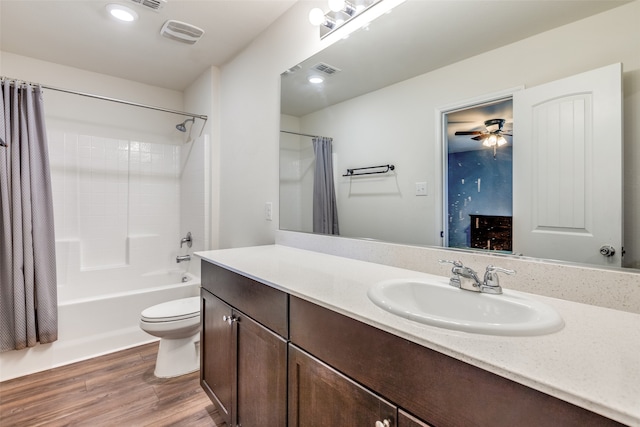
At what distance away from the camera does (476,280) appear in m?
0.92

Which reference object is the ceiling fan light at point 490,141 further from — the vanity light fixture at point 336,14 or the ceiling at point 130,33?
the ceiling at point 130,33

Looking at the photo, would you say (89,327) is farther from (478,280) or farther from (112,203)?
(478,280)

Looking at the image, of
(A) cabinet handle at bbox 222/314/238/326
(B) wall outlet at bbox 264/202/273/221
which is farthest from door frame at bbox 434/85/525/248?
(B) wall outlet at bbox 264/202/273/221

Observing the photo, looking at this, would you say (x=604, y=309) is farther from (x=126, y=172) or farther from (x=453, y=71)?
(x=126, y=172)

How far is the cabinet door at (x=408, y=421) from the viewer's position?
0.65 m

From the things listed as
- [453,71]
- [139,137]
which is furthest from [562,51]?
[139,137]

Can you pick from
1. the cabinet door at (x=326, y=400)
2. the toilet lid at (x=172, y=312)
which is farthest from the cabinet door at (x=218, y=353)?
the cabinet door at (x=326, y=400)

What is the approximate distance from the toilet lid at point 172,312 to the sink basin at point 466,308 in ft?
4.99

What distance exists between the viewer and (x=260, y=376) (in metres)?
1.17

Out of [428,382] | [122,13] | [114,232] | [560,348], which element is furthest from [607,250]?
[114,232]

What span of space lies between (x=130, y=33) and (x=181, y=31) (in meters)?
0.38

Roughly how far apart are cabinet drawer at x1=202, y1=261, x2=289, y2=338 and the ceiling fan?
2.99ft

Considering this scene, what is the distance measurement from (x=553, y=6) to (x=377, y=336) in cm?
114

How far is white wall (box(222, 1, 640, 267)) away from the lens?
2.70 ft
